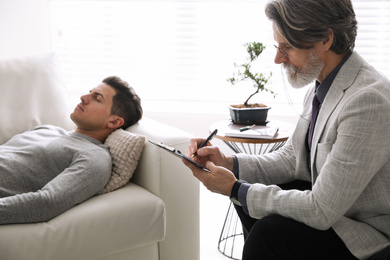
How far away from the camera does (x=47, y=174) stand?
1.82 m

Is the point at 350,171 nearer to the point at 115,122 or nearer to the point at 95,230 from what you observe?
the point at 95,230

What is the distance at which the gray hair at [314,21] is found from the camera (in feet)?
4.48

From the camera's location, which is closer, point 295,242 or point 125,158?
point 295,242

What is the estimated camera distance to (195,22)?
11.2 feet

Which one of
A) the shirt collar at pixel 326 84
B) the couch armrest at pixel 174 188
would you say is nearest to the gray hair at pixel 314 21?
the shirt collar at pixel 326 84

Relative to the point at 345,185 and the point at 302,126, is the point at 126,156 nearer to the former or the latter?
the point at 302,126

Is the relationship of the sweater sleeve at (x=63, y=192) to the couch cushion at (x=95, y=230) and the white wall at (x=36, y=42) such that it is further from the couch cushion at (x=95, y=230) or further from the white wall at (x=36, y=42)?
the white wall at (x=36, y=42)

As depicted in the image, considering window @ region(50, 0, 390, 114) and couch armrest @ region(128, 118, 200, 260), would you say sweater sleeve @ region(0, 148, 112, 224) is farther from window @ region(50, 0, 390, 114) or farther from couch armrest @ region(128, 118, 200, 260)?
window @ region(50, 0, 390, 114)

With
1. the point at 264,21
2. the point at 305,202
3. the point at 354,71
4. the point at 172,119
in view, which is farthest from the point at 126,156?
the point at 264,21

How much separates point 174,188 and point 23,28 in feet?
6.77

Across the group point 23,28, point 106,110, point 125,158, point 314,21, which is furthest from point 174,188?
point 23,28

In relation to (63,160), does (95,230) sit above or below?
below

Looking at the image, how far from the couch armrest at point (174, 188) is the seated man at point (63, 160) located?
6.4 inches

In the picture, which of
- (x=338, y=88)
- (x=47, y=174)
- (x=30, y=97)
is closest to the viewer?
(x=338, y=88)
